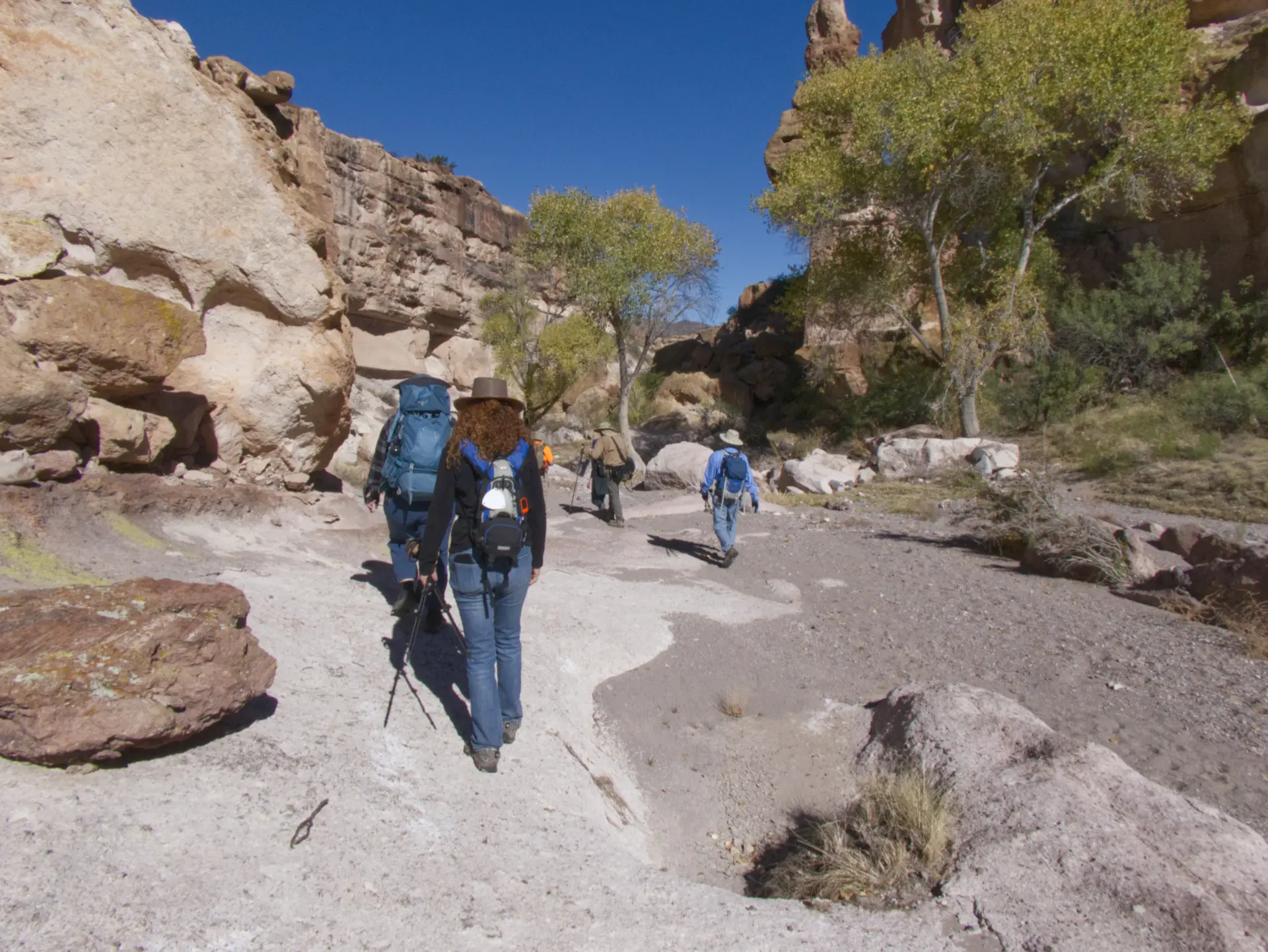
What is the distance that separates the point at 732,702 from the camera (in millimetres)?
4914

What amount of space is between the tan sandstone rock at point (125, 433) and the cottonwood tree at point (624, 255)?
1339cm

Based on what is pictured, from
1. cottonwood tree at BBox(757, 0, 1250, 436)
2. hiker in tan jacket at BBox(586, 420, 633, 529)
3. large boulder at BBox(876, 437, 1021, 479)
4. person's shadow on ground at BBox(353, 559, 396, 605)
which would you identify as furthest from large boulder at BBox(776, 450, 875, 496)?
person's shadow on ground at BBox(353, 559, 396, 605)

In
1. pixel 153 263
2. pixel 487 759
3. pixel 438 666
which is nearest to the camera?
pixel 487 759

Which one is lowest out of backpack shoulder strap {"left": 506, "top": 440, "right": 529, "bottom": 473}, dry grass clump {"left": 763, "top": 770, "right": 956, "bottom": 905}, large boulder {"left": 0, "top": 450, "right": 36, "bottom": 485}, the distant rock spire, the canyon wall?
dry grass clump {"left": 763, "top": 770, "right": 956, "bottom": 905}

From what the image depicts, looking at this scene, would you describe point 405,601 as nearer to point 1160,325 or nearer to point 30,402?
point 30,402

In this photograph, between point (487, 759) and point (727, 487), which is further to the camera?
point (727, 487)

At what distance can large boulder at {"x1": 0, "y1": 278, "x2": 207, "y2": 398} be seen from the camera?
17.1 feet

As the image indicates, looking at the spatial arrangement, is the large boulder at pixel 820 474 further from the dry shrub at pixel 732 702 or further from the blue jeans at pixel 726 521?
the dry shrub at pixel 732 702

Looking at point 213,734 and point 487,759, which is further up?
point 213,734

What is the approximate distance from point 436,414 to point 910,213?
15.3 metres

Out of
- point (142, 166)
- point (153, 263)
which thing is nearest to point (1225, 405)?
point (153, 263)

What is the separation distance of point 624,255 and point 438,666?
54.5 ft

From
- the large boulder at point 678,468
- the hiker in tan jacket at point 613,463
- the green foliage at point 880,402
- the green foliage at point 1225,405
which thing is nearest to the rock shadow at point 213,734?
the hiker in tan jacket at point 613,463

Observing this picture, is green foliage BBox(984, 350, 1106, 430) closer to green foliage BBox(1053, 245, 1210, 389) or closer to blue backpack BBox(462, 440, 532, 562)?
green foliage BBox(1053, 245, 1210, 389)
